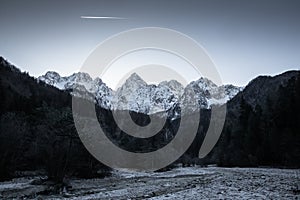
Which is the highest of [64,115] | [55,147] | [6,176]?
[64,115]

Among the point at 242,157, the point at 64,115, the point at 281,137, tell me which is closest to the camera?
the point at 64,115

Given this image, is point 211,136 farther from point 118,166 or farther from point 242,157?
point 118,166

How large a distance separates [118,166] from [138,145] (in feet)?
20.8

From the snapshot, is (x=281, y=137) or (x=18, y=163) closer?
(x=18, y=163)

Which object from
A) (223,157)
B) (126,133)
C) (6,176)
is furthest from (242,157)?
(6,176)

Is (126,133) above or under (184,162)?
above

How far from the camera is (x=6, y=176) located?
34938 millimetres

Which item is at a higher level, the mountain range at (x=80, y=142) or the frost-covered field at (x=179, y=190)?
the mountain range at (x=80, y=142)

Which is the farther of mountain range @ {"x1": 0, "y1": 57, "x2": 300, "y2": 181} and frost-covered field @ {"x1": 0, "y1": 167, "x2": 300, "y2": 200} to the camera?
mountain range @ {"x1": 0, "y1": 57, "x2": 300, "y2": 181}

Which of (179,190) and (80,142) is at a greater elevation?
(80,142)

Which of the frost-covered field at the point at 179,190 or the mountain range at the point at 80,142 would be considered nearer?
the frost-covered field at the point at 179,190

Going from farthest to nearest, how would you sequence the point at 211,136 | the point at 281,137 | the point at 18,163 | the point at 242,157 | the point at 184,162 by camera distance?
the point at 211,136, the point at 184,162, the point at 242,157, the point at 281,137, the point at 18,163

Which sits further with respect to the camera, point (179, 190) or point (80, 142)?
point (80, 142)

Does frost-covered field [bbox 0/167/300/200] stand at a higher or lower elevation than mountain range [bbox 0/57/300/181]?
lower
